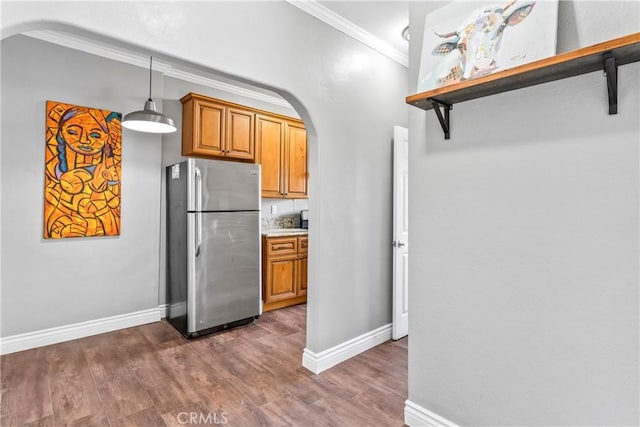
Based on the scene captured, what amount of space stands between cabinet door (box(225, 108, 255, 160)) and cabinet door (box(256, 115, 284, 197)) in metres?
0.11

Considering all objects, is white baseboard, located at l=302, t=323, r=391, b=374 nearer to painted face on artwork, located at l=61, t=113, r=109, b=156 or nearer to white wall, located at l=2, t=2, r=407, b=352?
white wall, located at l=2, t=2, r=407, b=352

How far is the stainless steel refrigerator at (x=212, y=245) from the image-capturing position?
3188 millimetres

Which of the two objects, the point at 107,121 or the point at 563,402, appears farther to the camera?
the point at 107,121

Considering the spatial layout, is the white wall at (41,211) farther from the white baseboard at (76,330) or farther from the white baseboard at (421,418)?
the white baseboard at (421,418)

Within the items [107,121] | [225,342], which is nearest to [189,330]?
[225,342]

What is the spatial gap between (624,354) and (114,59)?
13.9 feet

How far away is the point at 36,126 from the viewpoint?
9.53ft

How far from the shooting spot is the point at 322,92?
8.41 feet

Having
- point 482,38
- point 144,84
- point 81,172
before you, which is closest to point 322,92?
point 482,38

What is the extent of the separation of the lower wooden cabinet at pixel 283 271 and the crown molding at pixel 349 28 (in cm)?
224

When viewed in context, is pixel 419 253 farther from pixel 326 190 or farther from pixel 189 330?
pixel 189 330

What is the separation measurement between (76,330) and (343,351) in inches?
96.4

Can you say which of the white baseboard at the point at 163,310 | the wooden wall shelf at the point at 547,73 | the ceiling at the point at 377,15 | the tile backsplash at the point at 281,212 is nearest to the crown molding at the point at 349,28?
the ceiling at the point at 377,15

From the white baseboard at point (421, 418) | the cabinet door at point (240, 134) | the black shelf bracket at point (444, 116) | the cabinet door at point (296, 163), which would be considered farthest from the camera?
the cabinet door at point (296, 163)
